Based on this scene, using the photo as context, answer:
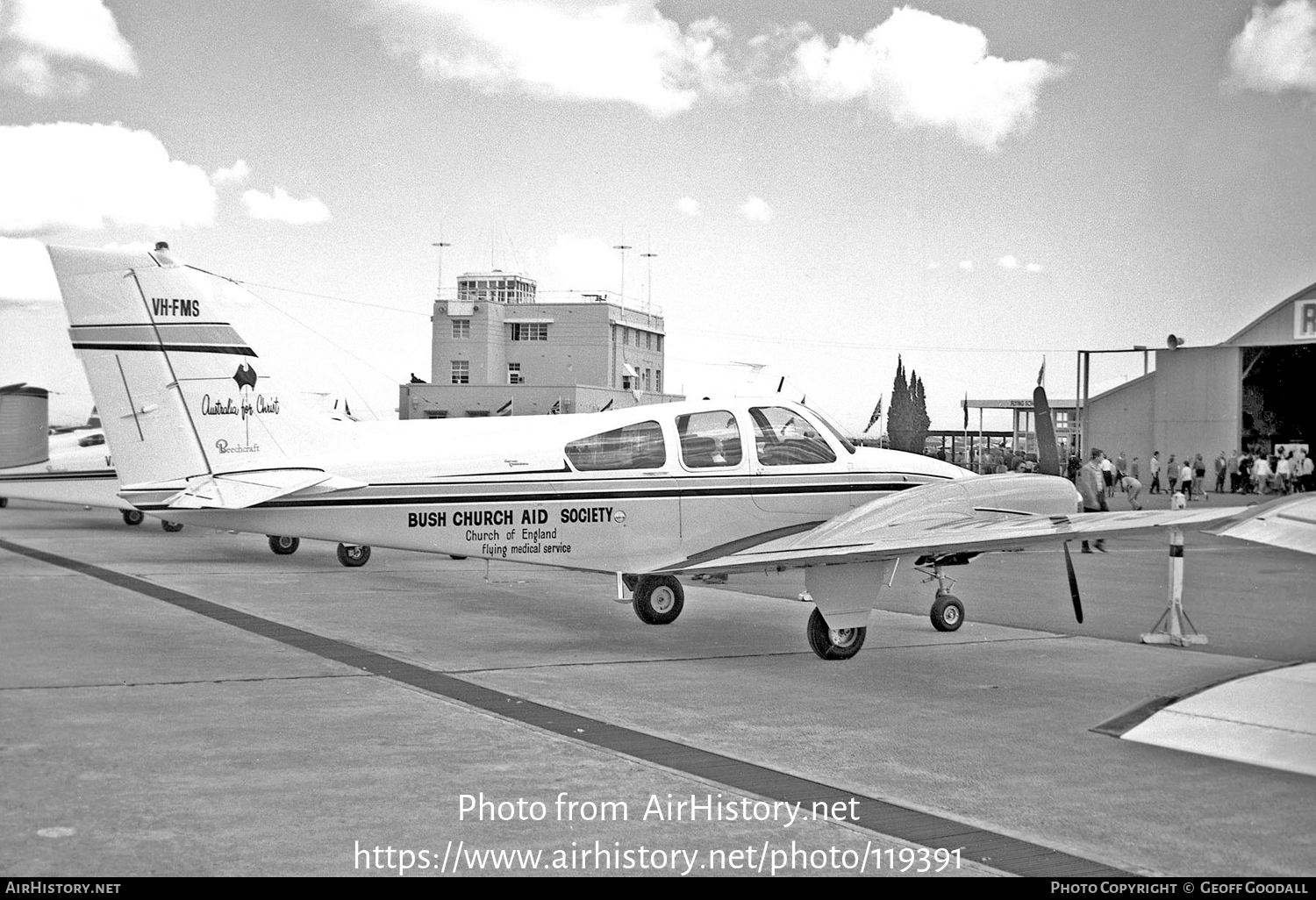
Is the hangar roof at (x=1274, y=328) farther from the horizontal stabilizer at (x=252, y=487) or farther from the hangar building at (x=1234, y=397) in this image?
the horizontal stabilizer at (x=252, y=487)

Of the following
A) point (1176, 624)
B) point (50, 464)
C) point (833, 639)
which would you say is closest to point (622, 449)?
point (833, 639)

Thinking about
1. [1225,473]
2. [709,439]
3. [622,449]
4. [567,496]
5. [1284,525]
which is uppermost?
[709,439]

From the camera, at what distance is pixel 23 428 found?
26.5 metres

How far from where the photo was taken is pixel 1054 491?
1050cm

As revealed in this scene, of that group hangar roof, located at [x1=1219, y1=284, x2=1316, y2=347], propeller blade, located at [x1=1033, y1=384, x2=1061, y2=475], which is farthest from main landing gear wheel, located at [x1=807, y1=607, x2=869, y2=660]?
hangar roof, located at [x1=1219, y1=284, x2=1316, y2=347]

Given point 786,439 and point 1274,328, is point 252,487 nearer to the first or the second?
point 786,439

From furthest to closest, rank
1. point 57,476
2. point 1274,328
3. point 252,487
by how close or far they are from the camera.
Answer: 1. point 1274,328
2. point 57,476
3. point 252,487

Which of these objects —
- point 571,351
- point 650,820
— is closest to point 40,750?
point 650,820

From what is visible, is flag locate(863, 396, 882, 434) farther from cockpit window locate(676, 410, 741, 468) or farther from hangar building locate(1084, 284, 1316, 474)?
hangar building locate(1084, 284, 1316, 474)

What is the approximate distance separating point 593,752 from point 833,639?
12.2 feet

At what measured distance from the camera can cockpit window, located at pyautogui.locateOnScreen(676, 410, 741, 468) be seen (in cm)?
1108

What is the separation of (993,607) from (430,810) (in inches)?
388

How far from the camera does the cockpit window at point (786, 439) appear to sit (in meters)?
11.3

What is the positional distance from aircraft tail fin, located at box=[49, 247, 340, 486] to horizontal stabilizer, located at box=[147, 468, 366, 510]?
0.55 m
